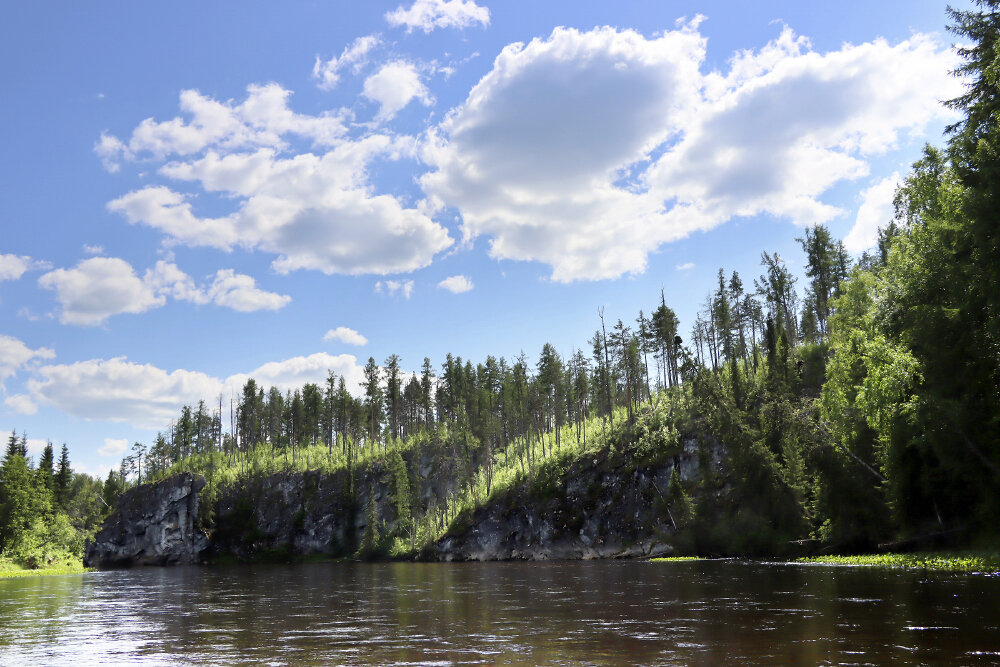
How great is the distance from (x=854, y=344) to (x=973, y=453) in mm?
16542

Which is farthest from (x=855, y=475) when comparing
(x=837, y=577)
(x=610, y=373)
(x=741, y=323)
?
(x=610, y=373)

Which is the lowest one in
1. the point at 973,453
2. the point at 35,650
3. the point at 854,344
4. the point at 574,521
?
the point at 574,521

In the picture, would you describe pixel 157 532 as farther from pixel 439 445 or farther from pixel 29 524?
pixel 439 445

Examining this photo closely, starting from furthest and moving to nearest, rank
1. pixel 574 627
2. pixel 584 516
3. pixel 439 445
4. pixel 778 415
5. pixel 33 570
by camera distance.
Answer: pixel 439 445 → pixel 33 570 → pixel 584 516 → pixel 778 415 → pixel 574 627

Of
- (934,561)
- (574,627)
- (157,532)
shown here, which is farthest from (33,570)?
(934,561)

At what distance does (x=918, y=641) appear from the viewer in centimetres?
1270

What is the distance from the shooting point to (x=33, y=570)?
9131 cm

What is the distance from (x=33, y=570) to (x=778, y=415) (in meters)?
107

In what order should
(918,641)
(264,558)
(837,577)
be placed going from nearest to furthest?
(918,641) < (837,577) < (264,558)

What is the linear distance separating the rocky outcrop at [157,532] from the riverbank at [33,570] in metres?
18.9

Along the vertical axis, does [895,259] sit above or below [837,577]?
above

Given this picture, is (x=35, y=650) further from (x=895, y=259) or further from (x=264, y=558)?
(x=264, y=558)

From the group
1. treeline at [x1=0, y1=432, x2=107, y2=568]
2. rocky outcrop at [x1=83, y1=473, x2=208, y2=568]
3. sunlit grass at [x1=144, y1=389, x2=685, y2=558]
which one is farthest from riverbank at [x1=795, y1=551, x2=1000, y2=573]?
rocky outcrop at [x1=83, y1=473, x2=208, y2=568]

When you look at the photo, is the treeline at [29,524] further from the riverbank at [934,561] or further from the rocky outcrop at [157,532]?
the riverbank at [934,561]
